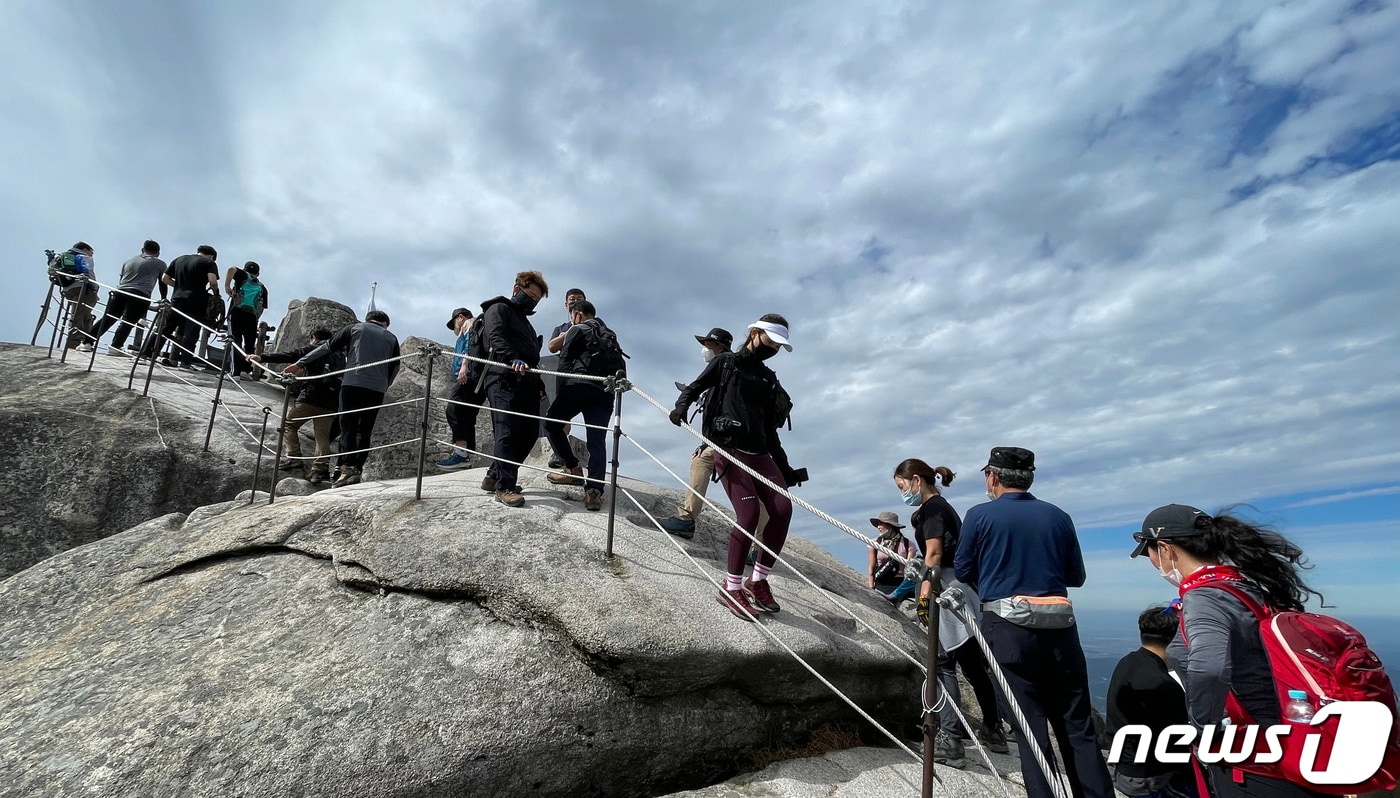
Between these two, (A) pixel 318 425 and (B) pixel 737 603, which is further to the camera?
(A) pixel 318 425

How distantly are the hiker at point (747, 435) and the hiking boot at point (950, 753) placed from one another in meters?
1.65

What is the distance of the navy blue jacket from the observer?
4.18 meters

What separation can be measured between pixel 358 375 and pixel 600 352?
3798 mm

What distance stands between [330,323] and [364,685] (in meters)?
14.1

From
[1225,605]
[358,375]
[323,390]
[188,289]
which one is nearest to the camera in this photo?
[1225,605]

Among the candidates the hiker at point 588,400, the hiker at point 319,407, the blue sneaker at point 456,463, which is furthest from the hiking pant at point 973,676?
the hiker at point 319,407

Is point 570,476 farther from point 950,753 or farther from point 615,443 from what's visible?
point 950,753

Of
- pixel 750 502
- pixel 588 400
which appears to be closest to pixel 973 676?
pixel 750 502

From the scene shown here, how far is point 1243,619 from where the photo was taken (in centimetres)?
302

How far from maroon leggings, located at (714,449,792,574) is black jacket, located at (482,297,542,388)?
2481 mm

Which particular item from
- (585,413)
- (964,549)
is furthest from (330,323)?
(964,549)

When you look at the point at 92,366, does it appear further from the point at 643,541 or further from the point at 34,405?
the point at 643,541

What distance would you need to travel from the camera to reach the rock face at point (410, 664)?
13.2 ft

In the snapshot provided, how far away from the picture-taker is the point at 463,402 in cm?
755
